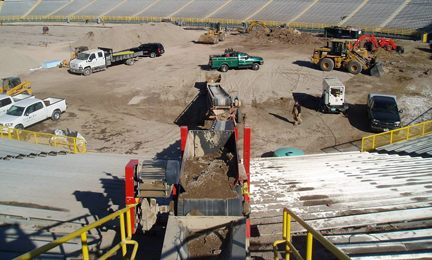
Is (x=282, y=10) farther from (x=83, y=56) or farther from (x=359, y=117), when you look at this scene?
(x=359, y=117)

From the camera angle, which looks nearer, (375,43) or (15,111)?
(15,111)

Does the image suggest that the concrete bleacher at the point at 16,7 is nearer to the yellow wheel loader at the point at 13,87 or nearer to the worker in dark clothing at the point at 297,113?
the yellow wheel loader at the point at 13,87

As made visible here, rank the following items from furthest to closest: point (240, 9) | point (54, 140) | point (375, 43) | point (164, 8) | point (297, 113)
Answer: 1. point (164, 8)
2. point (240, 9)
3. point (375, 43)
4. point (297, 113)
5. point (54, 140)

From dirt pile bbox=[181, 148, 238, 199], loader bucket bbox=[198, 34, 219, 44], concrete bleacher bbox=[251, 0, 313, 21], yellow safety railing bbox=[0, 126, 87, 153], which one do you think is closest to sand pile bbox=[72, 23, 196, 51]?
loader bucket bbox=[198, 34, 219, 44]

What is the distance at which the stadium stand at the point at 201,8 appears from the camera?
63562 millimetres

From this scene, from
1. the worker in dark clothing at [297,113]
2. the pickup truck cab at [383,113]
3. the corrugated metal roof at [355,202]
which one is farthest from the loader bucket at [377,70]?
the corrugated metal roof at [355,202]

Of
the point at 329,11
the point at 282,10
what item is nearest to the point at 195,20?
the point at 282,10

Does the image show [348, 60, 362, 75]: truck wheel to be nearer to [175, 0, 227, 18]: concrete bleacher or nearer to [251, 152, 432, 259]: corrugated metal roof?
[251, 152, 432, 259]: corrugated metal roof

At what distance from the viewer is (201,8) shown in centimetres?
6494

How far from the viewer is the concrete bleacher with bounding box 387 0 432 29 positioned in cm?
4666

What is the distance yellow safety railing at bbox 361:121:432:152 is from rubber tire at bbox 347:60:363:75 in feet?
46.8

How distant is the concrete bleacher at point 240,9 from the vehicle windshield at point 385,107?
42770 mm

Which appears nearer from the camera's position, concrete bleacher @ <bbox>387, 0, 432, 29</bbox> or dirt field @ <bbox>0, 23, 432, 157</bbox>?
dirt field @ <bbox>0, 23, 432, 157</bbox>

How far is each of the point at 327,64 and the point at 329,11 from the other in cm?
2983
